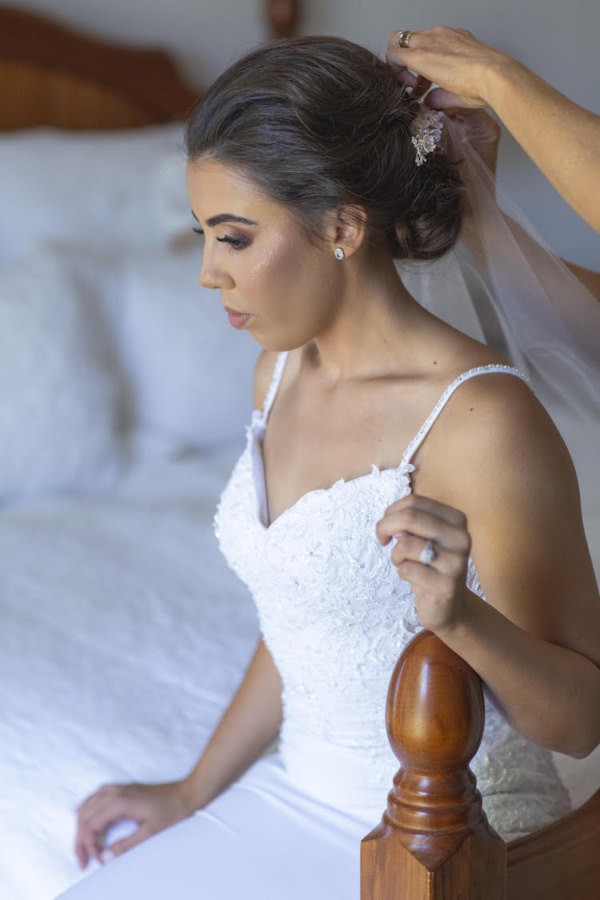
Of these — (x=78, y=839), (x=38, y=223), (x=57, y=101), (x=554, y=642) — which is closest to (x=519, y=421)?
(x=554, y=642)

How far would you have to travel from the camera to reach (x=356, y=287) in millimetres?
1154

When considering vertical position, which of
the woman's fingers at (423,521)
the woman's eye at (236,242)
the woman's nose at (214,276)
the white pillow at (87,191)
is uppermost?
the woman's fingers at (423,521)

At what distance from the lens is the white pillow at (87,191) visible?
8.22 ft

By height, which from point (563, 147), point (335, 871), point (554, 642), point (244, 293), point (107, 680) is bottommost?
point (107, 680)

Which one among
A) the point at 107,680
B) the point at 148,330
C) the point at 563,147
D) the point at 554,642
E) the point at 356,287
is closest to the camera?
the point at 563,147

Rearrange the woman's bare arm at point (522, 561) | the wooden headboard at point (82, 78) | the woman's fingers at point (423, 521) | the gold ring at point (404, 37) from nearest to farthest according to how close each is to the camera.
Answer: the woman's fingers at point (423, 521), the woman's bare arm at point (522, 561), the gold ring at point (404, 37), the wooden headboard at point (82, 78)

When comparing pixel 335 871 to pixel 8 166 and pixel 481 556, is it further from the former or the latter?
pixel 8 166

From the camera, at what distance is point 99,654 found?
156cm

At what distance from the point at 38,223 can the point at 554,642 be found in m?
1.98

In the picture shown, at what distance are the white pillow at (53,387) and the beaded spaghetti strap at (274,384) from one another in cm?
87

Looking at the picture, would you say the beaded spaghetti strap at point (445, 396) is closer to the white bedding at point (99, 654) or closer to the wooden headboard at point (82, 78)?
the white bedding at point (99, 654)

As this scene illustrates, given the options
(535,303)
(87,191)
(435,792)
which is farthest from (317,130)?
(87,191)

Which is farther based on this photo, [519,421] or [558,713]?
[519,421]

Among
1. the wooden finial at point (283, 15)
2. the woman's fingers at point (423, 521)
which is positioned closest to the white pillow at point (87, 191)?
the wooden finial at point (283, 15)
